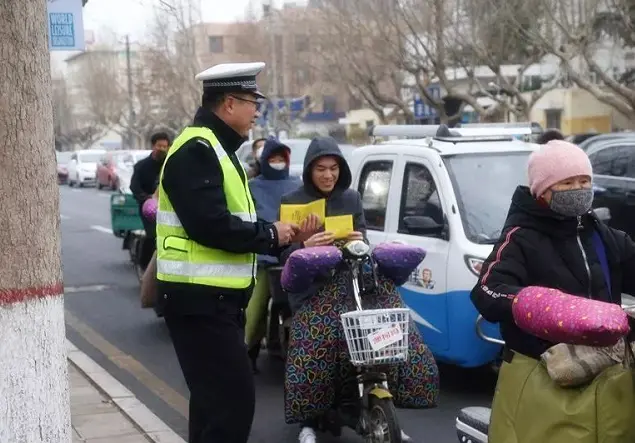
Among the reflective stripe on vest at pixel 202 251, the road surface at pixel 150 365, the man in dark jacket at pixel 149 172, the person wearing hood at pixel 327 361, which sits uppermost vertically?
the reflective stripe on vest at pixel 202 251

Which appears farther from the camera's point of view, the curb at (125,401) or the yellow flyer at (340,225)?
the curb at (125,401)

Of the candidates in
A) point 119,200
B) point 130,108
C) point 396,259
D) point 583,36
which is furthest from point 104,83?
point 396,259

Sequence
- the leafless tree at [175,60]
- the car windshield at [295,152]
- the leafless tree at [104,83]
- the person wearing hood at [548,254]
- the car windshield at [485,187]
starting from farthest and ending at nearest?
the leafless tree at [104,83], the leafless tree at [175,60], the car windshield at [295,152], the car windshield at [485,187], the person wearing hood at [548,254]

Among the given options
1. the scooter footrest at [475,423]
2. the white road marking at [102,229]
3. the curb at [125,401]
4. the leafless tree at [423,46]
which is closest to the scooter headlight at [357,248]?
the scooter footrest at [475,423]

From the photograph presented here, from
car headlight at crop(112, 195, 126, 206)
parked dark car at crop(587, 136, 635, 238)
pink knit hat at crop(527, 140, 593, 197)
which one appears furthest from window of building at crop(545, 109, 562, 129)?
pink knit hat at crop(527, 140, 593, 197)

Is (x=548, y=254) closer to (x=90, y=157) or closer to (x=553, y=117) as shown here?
(x=553, y=117)

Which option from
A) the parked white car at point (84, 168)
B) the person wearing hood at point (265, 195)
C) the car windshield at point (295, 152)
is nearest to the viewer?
the person wearing hood at point (265, 195)

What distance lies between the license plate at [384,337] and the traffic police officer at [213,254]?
98cm

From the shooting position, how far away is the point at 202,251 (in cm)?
409

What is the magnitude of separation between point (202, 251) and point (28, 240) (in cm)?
98

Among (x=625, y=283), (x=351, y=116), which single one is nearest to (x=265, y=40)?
(x=351, y=116)

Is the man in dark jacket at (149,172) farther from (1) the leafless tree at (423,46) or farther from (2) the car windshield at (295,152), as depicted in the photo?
(1) the leafless tree at (423,46)

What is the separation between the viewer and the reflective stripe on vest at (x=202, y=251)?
4070mm

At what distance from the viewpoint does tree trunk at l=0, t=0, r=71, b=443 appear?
318cm
